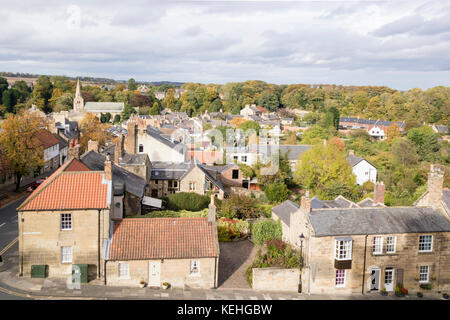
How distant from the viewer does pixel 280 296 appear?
81.9 feet

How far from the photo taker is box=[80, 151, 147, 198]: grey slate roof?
119 ft

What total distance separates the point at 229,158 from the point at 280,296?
35.0 metres

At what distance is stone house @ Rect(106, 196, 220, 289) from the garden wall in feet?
8.51

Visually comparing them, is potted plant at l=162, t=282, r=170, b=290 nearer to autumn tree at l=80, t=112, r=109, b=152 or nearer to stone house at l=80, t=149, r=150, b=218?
stone house at l=80, t=149, r=150, b=218

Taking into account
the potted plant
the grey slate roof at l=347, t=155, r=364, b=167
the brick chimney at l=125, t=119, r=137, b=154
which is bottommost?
the potted plant

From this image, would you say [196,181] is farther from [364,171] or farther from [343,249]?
[364,171]

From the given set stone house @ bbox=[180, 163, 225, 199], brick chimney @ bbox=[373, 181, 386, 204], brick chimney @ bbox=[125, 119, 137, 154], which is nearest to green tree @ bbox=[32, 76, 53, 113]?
brick chimney @ bbox=[125, 119, 137, 154]

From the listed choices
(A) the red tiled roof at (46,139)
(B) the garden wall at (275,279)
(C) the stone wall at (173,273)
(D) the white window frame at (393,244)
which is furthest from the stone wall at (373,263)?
(A) the red tiled roof at (46,139)

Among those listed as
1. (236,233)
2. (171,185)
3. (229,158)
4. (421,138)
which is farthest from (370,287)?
(421,138)

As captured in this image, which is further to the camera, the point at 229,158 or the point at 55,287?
the point at 229,158

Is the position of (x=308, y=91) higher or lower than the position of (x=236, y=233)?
higher

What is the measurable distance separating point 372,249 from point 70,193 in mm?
19478

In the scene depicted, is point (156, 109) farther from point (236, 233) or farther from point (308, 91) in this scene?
point (236, 233)

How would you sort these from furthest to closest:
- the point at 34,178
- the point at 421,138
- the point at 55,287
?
1. the point at 421,138
2. the point at 34,178
3. the point at 55,287
